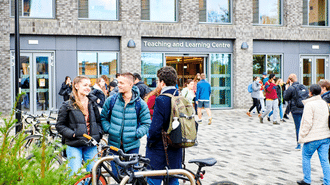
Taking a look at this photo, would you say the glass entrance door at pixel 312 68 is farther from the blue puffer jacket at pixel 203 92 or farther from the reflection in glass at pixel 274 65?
the blue puffer jacket at pixel 203 92

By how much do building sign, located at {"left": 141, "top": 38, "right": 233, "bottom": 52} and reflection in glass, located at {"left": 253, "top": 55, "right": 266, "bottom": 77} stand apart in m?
1.58

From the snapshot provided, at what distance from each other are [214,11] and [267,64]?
13.8ft

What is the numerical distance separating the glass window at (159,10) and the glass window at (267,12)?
467cm

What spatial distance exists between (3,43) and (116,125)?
47.0 ft

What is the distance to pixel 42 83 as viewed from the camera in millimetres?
17859

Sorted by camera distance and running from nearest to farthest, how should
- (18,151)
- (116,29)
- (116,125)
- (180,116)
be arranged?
(18,151) < (180,116) < (116,125) < (116,29)

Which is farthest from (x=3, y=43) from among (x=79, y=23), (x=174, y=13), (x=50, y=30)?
(x=174, y=13)

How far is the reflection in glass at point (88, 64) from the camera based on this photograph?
60.4 feet

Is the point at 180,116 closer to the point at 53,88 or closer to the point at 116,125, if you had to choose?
the point at 116,125

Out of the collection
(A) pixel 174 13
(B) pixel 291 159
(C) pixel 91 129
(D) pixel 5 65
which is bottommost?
(B) pixel 291 159

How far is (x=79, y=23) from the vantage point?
18031 mm

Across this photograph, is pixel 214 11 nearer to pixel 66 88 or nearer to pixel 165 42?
pixel 165 42

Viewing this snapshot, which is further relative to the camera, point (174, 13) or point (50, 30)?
point (174, 13)

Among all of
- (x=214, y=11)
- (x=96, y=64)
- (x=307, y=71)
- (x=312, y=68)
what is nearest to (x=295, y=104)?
(x=96, y=64)
